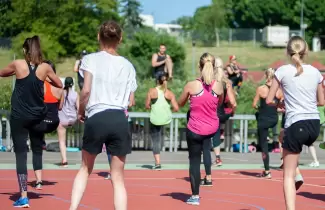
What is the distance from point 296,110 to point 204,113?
2.28m

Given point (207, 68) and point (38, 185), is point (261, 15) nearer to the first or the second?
point (38, 185)

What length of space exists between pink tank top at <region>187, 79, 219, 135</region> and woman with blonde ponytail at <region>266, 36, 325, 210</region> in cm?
205

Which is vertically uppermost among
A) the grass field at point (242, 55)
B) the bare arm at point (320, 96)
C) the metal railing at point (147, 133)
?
the bare arm at point (320, 96)

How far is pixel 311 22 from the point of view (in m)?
100

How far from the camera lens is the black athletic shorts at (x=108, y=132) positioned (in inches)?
304

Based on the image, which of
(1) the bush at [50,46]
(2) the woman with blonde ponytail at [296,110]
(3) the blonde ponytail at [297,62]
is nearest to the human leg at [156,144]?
(2) the woman with blonde ponytail at [296,110]

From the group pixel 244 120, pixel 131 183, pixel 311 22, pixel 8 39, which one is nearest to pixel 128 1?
pixel 311 22

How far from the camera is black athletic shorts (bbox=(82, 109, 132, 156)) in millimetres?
7715

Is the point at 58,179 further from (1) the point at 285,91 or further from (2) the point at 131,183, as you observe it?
(1) the point at 285,91

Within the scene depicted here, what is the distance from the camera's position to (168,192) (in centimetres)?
1201

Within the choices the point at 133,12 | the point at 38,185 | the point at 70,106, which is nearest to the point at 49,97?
the point at 38,185

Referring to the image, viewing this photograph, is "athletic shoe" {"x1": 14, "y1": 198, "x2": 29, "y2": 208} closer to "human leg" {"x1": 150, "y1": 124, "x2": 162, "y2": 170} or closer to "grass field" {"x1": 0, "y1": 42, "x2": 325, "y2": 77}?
"human leg" {"x1": 150, "y1": 124, "x2": 162, "y2": 170}

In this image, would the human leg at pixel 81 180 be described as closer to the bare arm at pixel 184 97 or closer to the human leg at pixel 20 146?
the human leg at pixel 20 146

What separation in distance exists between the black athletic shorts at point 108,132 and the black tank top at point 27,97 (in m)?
2.50
